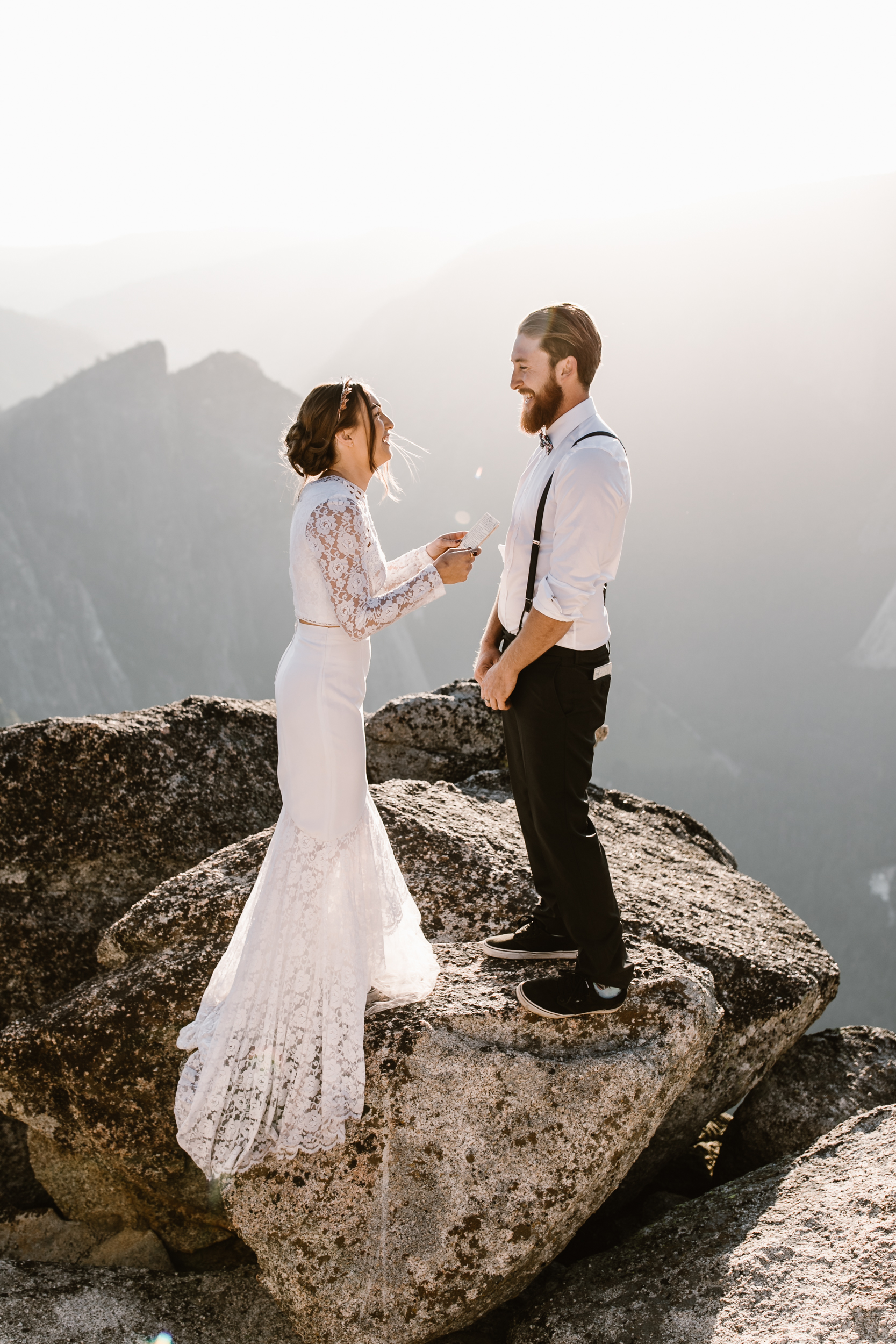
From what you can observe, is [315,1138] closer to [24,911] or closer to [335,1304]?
[335,1304]

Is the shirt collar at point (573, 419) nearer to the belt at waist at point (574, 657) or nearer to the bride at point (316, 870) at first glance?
the bride at point (316, 870)

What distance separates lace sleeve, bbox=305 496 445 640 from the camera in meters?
2.95

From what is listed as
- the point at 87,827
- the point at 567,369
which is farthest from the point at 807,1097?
the point at 87,827

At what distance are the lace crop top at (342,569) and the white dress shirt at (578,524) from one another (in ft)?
1.31

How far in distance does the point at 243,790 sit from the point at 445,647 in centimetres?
10053

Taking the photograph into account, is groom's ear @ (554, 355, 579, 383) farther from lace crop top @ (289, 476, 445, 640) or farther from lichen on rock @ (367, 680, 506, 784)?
lichen on rock @ (367, 680, 506, 784)

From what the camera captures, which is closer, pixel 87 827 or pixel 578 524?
pixel 578 524

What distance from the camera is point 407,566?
3516mm

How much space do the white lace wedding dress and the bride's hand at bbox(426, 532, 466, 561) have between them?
12 centimetres

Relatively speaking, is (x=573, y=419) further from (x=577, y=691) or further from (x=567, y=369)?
(x=577, y=691)

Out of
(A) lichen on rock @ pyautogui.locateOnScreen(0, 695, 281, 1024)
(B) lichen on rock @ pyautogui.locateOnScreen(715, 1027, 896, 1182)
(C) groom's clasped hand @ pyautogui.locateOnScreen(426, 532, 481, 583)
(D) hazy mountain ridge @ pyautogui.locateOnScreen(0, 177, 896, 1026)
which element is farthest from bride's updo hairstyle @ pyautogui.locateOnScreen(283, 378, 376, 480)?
(D) hazy mountain ridge @ pyautogui.locateOnScreen(0, 177, 896, 1026)

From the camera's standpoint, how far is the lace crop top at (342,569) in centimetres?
296

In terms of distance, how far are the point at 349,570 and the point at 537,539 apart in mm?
685

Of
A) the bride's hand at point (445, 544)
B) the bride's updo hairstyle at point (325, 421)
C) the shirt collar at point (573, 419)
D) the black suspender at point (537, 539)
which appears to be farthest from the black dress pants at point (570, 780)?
the bride's updo hairstyle at point (325, 421)
